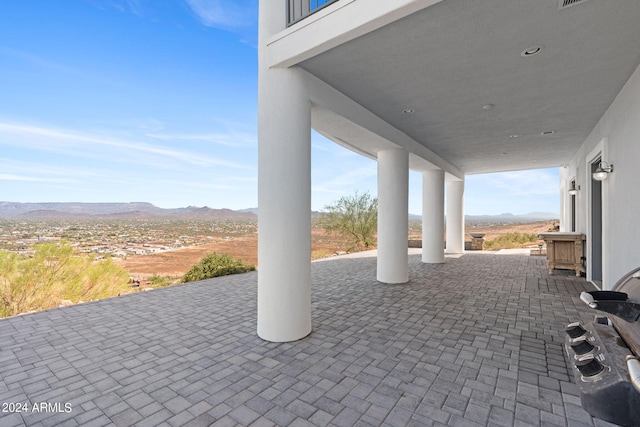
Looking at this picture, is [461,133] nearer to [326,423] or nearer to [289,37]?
[289,37]

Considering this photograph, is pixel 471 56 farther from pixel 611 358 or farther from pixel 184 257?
pixel 184 257

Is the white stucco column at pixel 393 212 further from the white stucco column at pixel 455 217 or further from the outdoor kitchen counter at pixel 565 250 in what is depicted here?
the white stucco column at pixel 455 217

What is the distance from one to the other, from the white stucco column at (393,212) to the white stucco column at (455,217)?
6.19 m

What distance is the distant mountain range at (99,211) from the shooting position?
7.72 metres

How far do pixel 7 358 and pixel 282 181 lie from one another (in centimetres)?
335

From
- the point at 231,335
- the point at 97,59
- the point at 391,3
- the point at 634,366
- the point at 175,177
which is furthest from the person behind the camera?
the point at 175,177

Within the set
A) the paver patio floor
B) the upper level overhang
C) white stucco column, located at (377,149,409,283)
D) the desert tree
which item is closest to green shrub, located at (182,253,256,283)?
the paver patio floor

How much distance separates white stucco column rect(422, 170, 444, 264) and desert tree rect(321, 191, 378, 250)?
4845mm

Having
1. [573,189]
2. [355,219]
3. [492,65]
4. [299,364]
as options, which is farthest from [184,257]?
[573,189]

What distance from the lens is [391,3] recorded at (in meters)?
2.45

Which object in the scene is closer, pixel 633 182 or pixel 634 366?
pixel 634 366

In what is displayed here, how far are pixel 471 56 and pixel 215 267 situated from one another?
6.60m

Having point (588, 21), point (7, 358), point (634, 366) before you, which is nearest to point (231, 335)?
point (7, 358)

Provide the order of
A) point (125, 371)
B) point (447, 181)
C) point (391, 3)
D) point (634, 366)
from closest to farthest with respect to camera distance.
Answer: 1. point (634, 366)
2. point (391, 3)
3. point (125, 371)
4. point (447, 181)
